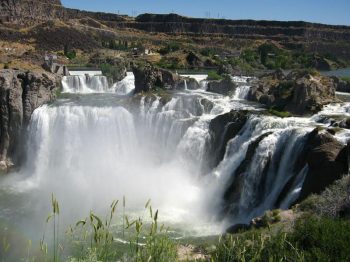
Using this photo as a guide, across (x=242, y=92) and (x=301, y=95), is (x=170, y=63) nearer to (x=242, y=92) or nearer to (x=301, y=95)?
(x=242, y=92)

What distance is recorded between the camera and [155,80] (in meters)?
42.4

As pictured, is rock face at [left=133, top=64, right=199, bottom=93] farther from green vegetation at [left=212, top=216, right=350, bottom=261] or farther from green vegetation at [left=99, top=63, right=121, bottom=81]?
green vegetation at [left=212, top=216, right=350, bottom=261]

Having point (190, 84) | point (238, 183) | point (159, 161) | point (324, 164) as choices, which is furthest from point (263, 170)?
point (190, 84)

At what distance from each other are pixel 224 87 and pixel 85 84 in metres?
14.6

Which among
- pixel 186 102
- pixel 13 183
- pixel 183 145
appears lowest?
pixel 13 183

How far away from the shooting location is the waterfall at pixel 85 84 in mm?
46281

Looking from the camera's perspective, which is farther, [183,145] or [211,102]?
[211,102]

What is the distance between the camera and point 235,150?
2727 centimetres

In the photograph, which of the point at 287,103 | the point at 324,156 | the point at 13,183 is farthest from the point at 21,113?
the point at 324,156

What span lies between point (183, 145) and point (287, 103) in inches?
298

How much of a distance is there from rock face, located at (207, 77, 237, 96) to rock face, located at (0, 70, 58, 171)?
49.0ft

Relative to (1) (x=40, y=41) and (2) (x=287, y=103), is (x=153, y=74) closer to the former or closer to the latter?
(2) (x=287, y=103)

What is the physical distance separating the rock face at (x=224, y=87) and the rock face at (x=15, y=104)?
587 inches

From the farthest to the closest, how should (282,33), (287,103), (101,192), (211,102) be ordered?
(282,33)
(211,102)
(287,103)
(101,192)
